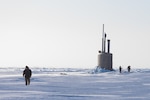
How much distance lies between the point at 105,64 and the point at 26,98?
4490 cm

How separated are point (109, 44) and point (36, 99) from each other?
1873 inches

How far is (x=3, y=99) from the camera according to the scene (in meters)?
15.2

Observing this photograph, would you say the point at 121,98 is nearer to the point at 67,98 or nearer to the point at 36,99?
the point at 67,98

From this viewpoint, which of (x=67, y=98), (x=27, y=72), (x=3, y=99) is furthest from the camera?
(x=27, y=72)

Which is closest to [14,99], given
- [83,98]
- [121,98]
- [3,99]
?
[3,99]

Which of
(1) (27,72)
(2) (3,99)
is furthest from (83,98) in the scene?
(1) (27,72)

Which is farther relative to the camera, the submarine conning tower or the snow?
the submarine conning tower

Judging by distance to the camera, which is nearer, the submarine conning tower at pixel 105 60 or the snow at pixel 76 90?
the snow at pixel 76 90

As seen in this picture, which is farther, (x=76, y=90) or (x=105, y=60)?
(x=105, y=60)

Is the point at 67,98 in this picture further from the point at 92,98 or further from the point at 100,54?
the point at 100,54

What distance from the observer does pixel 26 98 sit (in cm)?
1563

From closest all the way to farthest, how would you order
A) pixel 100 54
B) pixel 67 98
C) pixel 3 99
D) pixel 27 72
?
pixel 3 99 < pixel 67 98 < pixel 27 72 < pixel 100 54

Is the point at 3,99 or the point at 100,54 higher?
the point at 100,54

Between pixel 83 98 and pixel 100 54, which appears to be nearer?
pixel 83 98
